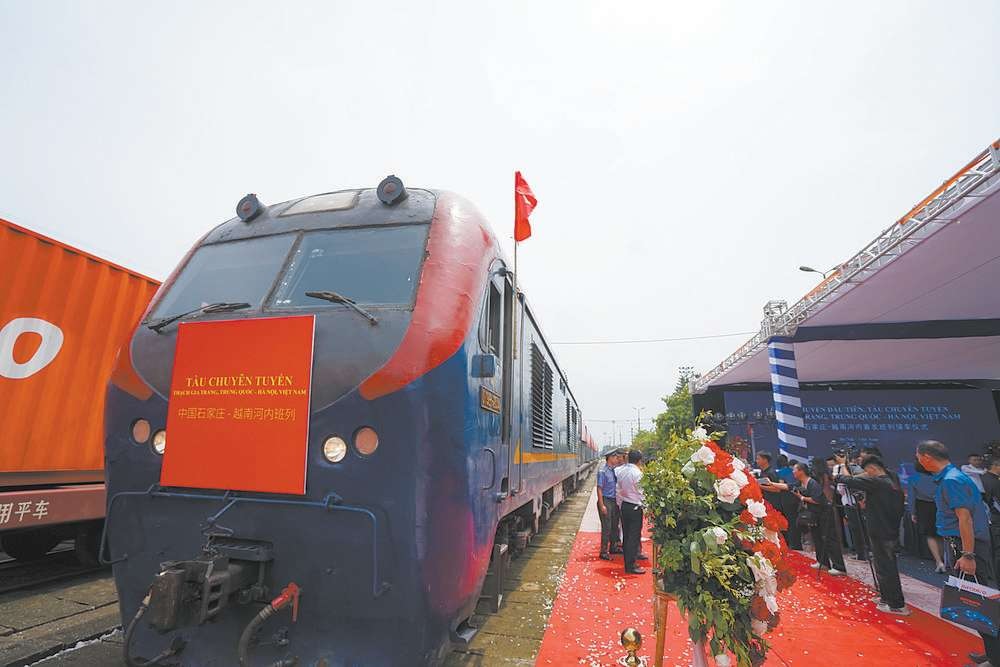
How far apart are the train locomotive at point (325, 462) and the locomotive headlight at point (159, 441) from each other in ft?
0.04

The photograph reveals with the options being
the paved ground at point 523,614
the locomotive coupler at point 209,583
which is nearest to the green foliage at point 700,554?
the paved ground at point 523,614

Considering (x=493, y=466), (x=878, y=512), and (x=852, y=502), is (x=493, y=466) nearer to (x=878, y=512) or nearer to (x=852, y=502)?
(x=878, y=512)

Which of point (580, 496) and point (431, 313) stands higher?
point (431, 313)

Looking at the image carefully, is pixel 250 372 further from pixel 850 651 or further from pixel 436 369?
pixel 850 651

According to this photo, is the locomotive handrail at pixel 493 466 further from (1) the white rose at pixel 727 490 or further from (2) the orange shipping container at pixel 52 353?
(2) the orange shipping container at pixel 52 353

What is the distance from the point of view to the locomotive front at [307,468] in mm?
2309

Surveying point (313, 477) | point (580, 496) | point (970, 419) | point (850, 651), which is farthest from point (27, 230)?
point (970, 419)

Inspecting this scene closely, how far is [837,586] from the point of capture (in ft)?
20.1

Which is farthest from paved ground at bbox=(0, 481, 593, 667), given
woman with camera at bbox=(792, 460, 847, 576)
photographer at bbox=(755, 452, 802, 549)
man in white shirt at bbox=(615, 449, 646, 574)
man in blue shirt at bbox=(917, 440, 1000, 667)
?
photographer at bbox=(755, 452, 802, 549)

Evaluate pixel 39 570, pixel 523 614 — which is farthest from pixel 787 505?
pixel 39 570

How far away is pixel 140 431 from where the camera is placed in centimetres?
281

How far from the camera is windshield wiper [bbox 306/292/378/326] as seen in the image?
2580mm

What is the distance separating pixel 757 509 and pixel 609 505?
5085mm

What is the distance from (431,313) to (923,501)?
9691 millimetres
